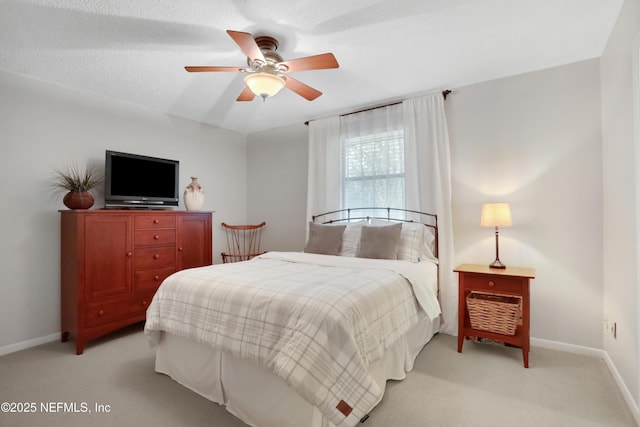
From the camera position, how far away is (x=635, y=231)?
6.00 ft

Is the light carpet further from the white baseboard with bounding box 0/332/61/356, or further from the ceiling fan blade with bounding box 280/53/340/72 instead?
the ceiling fan blade with bounding box 280/53/340/72

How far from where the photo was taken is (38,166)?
2.94 m

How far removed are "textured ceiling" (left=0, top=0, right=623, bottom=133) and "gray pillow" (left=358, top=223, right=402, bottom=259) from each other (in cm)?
152

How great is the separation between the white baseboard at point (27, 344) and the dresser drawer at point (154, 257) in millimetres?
1003

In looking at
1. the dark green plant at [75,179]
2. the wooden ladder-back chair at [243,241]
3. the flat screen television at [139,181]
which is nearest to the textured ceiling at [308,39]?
the flat screen television at [139,181]

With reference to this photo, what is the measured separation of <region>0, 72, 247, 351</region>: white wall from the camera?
276cm

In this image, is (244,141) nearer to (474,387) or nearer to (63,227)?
(63,227)

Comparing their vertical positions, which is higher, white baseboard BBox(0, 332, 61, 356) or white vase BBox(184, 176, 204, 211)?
white vase BBox(184, 176, 204, 211)

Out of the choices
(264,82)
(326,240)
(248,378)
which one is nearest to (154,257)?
(326,240)

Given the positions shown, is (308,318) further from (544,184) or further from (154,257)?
(544,184)

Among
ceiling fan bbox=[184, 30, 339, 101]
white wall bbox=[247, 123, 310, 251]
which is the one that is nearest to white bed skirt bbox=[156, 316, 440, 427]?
ceiling fan bbox=[184, 30, 339, 101]

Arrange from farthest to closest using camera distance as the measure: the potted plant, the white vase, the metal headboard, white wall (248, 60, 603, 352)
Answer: the white vase < the metal headboard < the potted plant < white wall (248, 60, 603, 352)

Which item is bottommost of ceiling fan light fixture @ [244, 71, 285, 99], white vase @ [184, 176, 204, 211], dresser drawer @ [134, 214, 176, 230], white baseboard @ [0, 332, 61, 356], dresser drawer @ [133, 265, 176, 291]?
white baseboard @ [0, 332, 61, 356]

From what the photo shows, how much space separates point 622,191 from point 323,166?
9.47 ft
